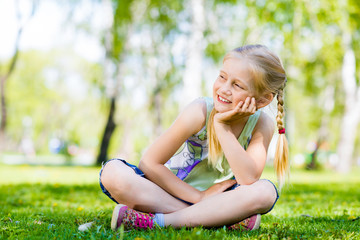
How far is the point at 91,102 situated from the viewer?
39.2 metres

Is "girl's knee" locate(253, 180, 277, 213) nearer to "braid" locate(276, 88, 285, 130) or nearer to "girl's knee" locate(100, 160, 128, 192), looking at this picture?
"braid" locate(276, 88, 285, 130)

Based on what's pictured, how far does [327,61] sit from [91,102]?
29129 mm

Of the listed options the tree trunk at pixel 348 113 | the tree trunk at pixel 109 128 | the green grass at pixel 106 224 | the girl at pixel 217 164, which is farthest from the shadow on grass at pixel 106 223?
the tree trunk at pixel 348 113

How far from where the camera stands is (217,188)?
2.73 m

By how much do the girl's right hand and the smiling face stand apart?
1.69 feet

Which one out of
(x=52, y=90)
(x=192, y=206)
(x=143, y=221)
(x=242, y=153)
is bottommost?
(x=52, y=90)

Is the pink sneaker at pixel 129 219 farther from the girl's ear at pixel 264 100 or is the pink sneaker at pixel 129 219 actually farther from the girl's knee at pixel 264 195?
the girl's ear at pixel 264 100

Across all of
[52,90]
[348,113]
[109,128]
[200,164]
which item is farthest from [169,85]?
[52,90]

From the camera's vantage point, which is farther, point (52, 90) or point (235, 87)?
point (52, 90)

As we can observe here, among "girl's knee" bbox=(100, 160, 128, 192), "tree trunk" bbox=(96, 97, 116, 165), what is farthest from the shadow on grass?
"tree trunk" bbox=(96, 97, 116, 165)

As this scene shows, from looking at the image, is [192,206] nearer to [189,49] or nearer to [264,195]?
Answer: [264,195]

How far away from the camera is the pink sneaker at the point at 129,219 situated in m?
2.44

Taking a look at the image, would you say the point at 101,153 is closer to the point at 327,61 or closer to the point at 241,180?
the point at 327,61

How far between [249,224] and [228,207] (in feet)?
0.84
